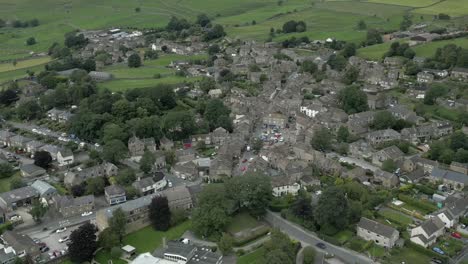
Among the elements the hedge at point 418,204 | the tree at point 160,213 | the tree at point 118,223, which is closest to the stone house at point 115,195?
the tree at point 160,213

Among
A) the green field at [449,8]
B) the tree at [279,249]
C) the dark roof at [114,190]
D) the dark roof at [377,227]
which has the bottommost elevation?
the dark roof at [114,190]

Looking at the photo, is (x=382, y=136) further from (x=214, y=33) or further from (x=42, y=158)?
(x=214, y=33)

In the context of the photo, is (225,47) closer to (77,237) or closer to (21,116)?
(21,116)

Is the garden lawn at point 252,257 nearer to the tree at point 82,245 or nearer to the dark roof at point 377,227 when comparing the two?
the dark roof at point 377,227

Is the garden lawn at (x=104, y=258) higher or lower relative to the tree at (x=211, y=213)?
lower

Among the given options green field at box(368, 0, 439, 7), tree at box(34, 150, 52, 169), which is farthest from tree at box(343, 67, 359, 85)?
green field at box(368, 0, 439, 7)

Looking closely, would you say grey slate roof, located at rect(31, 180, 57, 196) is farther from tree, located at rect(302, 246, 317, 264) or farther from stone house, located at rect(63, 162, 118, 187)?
tree, located at rect(302, 246, 317, 264)

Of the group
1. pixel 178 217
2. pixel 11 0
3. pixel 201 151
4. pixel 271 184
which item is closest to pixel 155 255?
pixel 178 217
